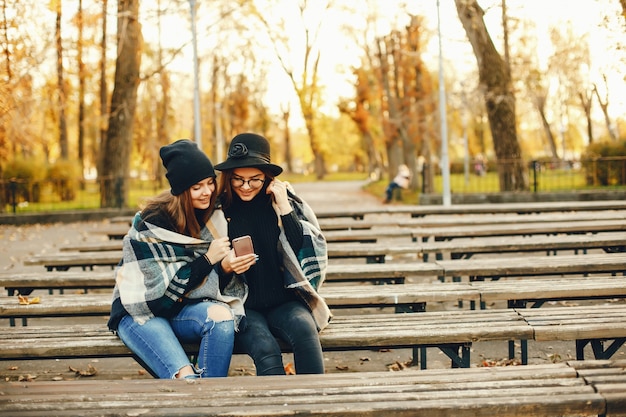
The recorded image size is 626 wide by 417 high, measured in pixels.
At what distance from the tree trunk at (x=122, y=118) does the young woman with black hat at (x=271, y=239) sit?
15.4 metres

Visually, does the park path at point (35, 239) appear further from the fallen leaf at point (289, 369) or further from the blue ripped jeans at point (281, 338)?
the blue ripped jeans at point (281, 338)

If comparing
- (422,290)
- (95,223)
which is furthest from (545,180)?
(422,290)

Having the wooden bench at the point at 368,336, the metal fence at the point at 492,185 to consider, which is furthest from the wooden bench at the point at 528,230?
the metal fence at the point at 492,185

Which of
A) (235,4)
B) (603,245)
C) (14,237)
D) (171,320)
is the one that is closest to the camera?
(171,320)

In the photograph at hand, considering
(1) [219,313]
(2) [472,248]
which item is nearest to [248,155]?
(1) [219,313]

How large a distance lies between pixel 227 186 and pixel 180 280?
0.64 m

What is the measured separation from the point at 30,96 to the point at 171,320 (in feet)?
50.8

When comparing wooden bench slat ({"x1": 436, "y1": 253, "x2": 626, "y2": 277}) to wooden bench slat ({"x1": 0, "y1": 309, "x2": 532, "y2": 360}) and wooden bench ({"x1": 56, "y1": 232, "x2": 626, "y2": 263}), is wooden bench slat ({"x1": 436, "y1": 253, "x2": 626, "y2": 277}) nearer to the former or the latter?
wooden bench ({"x1": 56, "y1": 232, "x2": 626, "y2": 263})

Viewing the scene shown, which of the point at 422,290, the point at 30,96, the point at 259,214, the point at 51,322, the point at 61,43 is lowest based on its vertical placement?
the point at 51,322

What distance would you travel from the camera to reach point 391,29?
26391 millimetres

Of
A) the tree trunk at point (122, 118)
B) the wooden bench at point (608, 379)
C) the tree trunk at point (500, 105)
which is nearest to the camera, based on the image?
the wooden bench at point (608, 379)

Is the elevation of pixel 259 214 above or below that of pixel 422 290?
above

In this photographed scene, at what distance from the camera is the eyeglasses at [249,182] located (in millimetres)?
3844

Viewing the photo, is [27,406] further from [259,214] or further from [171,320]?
[259,214]
